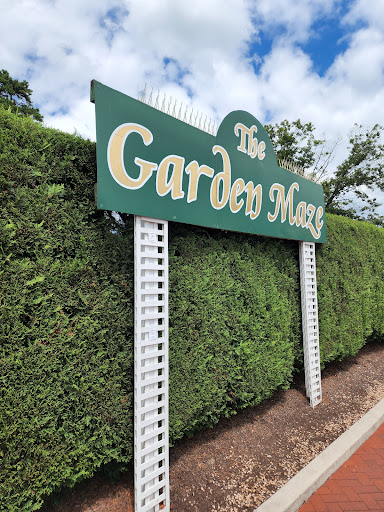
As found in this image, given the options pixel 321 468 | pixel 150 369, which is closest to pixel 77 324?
pixel 150 369

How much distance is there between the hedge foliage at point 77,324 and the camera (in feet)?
6.77

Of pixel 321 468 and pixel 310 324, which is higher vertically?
pixel 310 324

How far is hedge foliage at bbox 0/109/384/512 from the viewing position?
2.06 metres

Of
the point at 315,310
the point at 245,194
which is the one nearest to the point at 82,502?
the point at 245,194

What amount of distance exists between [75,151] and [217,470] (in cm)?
335

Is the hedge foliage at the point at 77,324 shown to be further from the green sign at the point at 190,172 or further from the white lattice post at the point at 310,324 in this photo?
the white lattice post at the point at 310,324

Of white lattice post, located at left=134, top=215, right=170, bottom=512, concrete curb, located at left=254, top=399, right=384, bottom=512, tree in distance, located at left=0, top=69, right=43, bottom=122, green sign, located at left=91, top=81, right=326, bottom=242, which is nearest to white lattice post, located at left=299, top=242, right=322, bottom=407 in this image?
green sign, located at left=91, top=81, right=326, bottom=242

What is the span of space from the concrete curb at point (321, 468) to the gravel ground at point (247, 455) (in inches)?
5.1

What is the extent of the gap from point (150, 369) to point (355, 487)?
2399mm

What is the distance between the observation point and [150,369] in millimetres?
2531

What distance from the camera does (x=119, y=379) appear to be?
2559 millimetres

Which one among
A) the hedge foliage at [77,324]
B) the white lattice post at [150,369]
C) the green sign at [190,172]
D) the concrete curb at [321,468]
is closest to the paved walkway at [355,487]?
the concrete curb at [321,468]

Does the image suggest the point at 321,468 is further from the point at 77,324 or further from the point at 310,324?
the point at 77,324

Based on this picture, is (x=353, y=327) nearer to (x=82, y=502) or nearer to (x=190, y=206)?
(x=190, y=206)
